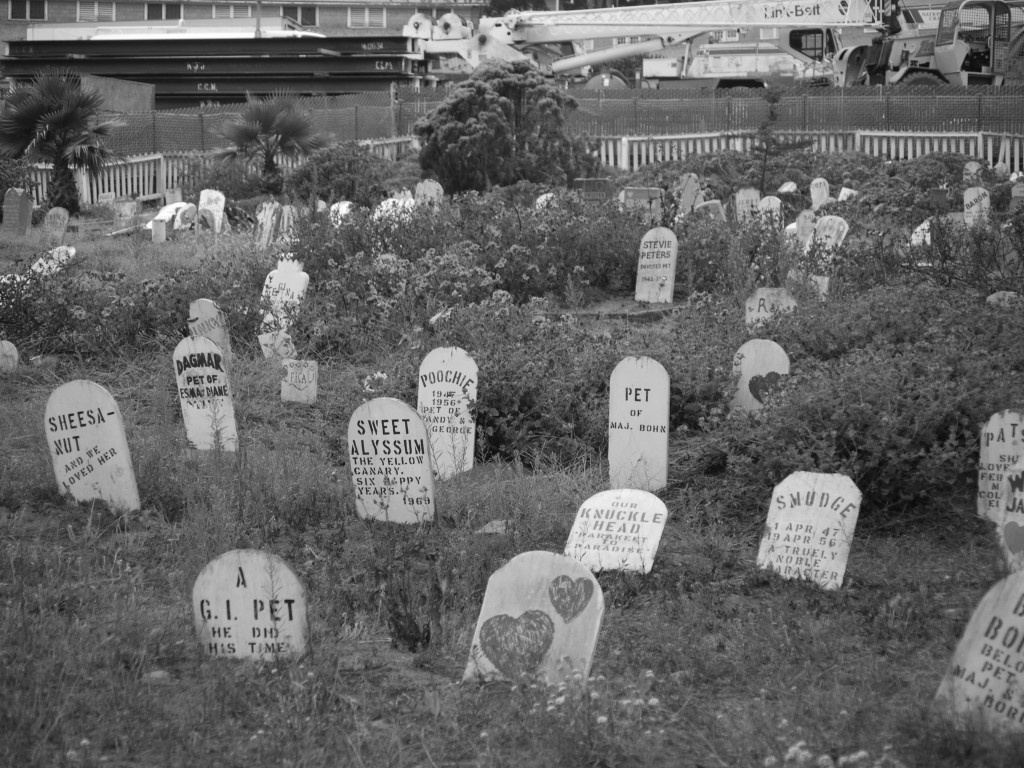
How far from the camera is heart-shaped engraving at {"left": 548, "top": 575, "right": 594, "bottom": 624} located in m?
3.83

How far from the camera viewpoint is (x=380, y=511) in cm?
568

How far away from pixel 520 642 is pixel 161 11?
2178 inches

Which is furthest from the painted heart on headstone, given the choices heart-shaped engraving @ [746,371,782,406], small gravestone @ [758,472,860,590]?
heart-shaped engraving @ [746,371,782,406]

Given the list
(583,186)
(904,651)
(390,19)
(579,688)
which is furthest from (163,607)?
(390,19)

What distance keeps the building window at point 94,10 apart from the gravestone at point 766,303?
165 feet

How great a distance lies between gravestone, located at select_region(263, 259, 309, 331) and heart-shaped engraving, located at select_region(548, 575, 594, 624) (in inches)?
225

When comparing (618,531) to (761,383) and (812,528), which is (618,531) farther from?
(761,383)

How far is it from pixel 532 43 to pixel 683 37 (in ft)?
13.0

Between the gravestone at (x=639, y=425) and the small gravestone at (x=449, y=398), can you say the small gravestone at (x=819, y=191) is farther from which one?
the gravestone at (x=639, y=425)

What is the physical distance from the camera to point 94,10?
174ft

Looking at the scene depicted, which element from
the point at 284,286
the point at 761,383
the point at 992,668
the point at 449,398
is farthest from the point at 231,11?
the point at 992,668

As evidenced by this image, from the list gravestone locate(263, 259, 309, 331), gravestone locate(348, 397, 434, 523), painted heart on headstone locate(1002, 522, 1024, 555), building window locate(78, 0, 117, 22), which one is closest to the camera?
painted heart on headstone locate(1002, 522, 1024, 555)

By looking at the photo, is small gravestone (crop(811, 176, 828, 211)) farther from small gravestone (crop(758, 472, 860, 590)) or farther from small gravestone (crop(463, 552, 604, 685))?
small gravestone (crop(463, 552, 604, 685))

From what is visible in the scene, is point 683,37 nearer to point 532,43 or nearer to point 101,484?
point 532,43
